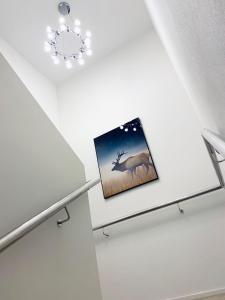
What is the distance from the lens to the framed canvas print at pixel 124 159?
3.10 meters

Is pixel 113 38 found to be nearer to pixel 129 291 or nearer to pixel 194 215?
pixel 194 215

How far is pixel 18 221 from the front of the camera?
40.6 inches

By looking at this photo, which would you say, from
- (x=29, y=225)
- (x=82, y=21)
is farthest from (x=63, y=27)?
(x=29, y=225)

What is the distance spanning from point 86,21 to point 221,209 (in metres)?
3.14

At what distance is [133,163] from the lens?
3189mm

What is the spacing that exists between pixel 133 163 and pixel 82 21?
88.6 inches

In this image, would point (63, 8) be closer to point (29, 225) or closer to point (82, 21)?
point (82, 21)

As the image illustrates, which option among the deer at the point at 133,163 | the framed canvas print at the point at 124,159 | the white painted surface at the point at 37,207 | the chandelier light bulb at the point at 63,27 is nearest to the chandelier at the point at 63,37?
the chandelier light bulb at the point at 63,27

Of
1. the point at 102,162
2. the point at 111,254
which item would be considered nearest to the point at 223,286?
the point at 111,254

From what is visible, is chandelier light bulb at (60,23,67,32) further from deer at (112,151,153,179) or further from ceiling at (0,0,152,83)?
deer at (112,151,153,179)

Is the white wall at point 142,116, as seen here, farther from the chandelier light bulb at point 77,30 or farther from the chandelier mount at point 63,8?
the chandelier mount at point 63,8

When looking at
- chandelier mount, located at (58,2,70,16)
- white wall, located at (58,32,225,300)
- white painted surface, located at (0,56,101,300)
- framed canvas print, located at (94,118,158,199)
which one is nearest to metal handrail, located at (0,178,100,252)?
white painted surface, located at (0,56,101,300)

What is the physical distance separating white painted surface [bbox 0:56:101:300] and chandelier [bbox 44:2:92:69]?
2476 millimetres

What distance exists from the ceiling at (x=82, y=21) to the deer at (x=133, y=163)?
197cm
